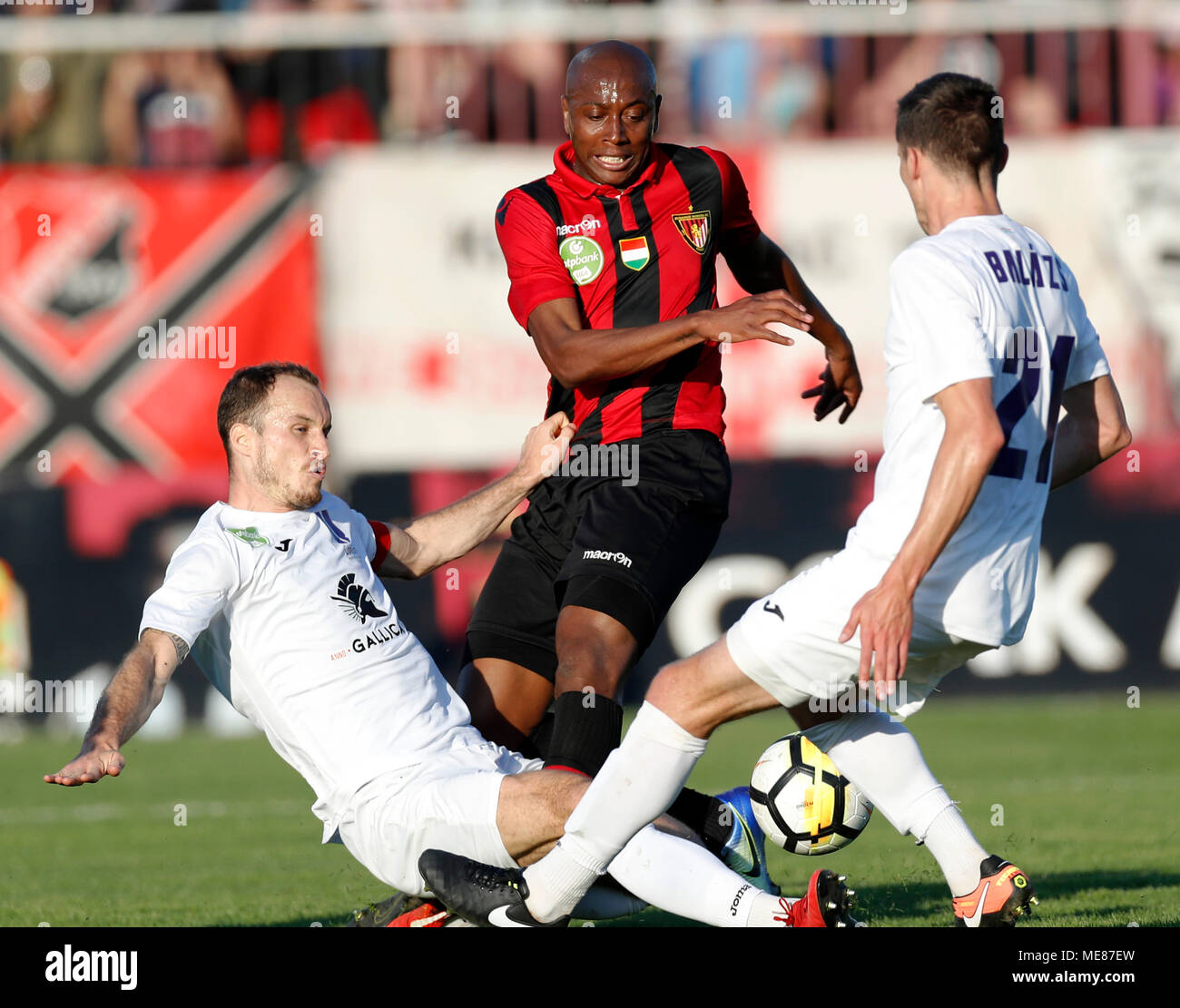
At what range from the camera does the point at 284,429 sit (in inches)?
215

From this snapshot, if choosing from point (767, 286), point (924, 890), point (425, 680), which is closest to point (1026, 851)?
point (924, 890)

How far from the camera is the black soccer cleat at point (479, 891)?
4898 mm

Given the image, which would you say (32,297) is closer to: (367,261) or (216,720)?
(367,261)

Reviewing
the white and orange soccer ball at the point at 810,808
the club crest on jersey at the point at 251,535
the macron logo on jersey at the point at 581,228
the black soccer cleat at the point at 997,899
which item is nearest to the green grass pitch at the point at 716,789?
the white and orange soccer ball at the point at 810,808

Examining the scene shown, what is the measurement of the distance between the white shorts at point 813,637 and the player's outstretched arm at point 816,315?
63.3 inches

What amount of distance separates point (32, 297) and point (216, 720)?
3638 millimetres

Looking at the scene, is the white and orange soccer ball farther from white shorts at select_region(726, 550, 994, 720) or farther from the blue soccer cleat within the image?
white shorts at select_region(726, 550, 994, 720)

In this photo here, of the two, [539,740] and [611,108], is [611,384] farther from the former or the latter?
[539,740]

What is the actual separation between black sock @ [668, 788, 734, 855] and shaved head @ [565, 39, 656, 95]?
2459 millimetres

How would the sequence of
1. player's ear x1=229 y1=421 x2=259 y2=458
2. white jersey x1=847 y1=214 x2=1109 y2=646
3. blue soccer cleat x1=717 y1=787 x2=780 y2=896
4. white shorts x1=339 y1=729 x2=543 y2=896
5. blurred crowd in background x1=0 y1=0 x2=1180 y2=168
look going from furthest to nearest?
1. blurred crowd in background x1=0 y1=0 x2=1180 y2=168
2. blue soccer cleat x1=717 y1=787 x2=780 y2=896
3. player's ear x1=229 y1=421 x2=259 y2=458
4. white shorts x1=339 y1=729 x2=543 y2=896
5. white jersey x1=847 y1=214 x2=1109 y2=646

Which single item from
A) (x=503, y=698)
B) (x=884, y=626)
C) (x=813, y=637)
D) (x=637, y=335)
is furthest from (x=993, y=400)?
(x=503, y=698)

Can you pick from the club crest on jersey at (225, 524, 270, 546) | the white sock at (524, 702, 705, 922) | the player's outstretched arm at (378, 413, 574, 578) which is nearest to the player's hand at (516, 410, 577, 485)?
the player's outstretched arm at (378, 413, 574, 578)

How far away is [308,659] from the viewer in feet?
17.5

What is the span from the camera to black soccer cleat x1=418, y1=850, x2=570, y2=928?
490 centimetres
